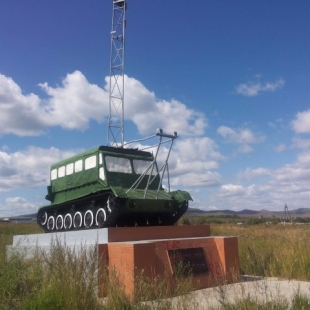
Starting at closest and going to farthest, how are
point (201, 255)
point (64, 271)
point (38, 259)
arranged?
point (64, 271), point (38, 259), point (201, 255)

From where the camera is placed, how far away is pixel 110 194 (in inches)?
401

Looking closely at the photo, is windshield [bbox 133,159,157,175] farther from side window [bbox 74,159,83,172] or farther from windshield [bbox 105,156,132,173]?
side window [bbox 74,159,83,172]

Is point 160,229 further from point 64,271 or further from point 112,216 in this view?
point 64,271

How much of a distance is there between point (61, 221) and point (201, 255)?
487cm

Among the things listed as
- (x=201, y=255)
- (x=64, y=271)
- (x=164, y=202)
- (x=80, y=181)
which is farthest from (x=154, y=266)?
(x=80, y=181)

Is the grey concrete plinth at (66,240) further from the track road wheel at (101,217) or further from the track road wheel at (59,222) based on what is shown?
the track road wheel at (59,222)

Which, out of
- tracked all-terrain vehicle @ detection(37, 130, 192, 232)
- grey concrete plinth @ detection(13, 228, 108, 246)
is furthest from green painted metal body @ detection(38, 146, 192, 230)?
grey concrete plinth @ detection(13, 228, 108, 246)

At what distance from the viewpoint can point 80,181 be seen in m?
11.9

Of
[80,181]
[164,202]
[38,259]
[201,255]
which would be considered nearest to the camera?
[38,259]

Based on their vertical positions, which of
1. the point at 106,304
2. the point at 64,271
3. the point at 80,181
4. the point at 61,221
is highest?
the point at 80,181

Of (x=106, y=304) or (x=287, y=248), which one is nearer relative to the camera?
(x=106, y=304)

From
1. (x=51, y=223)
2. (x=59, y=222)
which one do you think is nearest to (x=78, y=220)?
(x=59, y=222)

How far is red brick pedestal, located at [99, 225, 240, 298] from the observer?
7.74 meters

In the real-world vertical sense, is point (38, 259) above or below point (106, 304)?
above
